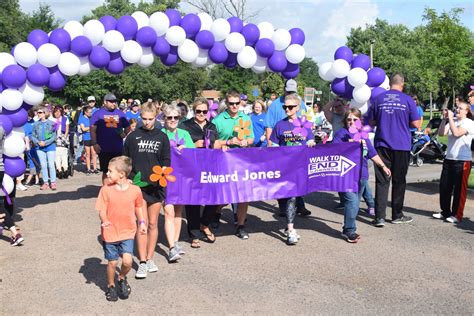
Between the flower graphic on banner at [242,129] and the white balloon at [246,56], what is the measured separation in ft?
6.68

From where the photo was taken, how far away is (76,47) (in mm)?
7582

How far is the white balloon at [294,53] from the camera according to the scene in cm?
866

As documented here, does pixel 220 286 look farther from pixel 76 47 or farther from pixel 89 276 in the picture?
pixel 76 47

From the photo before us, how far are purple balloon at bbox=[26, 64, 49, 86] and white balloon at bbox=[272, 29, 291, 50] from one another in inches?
149

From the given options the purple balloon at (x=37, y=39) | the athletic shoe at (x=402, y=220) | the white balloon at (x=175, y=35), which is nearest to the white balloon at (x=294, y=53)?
the white balloon at (x=175, y=35)

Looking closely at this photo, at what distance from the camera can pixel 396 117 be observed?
25.2 ft

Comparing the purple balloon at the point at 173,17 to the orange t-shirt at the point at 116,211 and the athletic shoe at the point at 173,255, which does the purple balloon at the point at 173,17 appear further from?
the orange t-shirt at the point at 116,211

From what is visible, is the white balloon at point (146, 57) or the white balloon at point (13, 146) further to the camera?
the white balloon at point (146, 57)

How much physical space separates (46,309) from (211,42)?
5136 millimetres

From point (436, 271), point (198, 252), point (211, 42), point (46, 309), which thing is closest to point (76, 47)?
point (211, 42)

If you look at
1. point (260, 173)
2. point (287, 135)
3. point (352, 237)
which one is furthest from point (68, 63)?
point (352, 237)

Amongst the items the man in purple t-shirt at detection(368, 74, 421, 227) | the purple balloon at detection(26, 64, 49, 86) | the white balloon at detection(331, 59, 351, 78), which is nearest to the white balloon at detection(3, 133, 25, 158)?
the purple balloon at detection(26, 64, 49, 86)

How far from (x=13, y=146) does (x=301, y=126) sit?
13.4 feet

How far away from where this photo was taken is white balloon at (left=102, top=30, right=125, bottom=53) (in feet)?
25.3
